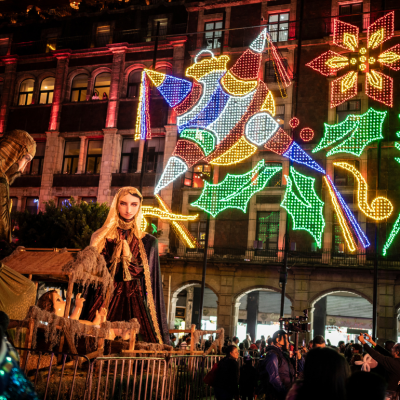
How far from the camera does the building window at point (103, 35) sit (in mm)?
30953

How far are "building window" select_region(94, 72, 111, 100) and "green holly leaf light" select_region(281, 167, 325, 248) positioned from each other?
12.1 metres

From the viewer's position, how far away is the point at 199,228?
27922mm

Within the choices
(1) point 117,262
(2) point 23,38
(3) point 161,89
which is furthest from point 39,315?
(2) point 23,38

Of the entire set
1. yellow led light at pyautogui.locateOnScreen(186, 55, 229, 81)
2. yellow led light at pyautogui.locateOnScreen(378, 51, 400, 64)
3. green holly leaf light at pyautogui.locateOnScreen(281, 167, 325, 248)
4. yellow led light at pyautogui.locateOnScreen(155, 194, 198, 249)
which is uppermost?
yellow led light at pyautogui.locateOnScreen(186, 55, 229, 81)

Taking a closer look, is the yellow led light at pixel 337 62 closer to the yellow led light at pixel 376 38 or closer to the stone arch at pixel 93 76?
the yellow led light at pixel 376 38

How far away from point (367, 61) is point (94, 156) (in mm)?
15210

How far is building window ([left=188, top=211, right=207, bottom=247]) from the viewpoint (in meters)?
27.7

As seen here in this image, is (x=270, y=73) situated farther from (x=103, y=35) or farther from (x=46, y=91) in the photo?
(x=46, y=91)

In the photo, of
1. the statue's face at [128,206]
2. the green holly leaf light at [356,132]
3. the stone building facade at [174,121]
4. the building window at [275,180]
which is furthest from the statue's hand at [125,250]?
the building window at [275,180]

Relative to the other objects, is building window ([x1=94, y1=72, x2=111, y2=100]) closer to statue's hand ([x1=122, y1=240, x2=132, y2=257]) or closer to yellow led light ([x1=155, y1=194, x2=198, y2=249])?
yellow led light ([x1=155, y1=194, x2=198, y2=249])

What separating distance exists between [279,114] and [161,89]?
22.9 ft

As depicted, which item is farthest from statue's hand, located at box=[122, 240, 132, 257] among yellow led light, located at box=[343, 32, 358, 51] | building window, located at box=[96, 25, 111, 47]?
building window, located at box=[96, 25, 111, 47]

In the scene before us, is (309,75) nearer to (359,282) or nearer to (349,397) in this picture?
(359,282)

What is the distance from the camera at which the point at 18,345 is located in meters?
6.32
